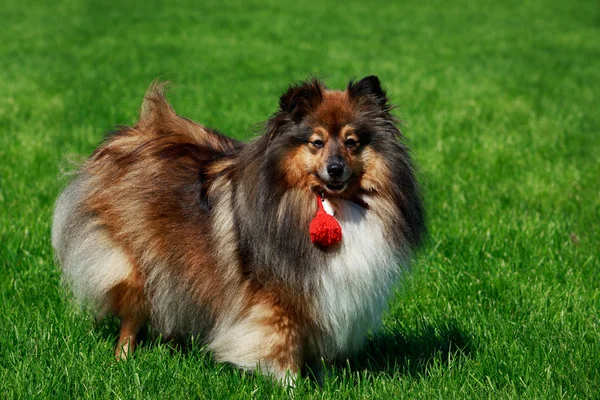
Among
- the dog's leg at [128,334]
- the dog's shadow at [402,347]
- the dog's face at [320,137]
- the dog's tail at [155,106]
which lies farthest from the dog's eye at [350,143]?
the dog's leg at [128,334]

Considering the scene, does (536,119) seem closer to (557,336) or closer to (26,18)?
(557,336)

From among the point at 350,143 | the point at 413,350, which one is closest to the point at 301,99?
the point at 350,143

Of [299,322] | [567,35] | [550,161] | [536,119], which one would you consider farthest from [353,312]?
[567,35]

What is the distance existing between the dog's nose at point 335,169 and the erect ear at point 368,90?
1.57 feet

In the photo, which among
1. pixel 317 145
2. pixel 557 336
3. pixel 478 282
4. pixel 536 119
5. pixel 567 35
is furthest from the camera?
pixel 567 35

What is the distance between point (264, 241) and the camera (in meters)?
4.07

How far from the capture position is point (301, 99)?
4016mm

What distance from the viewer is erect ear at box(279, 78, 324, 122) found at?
399 cm

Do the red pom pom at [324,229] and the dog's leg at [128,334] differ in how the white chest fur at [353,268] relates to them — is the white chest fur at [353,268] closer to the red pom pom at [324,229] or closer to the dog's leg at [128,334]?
the red pom pom at [324,229]

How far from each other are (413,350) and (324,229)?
3.87 ft

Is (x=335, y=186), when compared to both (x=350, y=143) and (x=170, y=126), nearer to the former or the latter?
(x=350, y=143)

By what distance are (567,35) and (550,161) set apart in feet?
40.8

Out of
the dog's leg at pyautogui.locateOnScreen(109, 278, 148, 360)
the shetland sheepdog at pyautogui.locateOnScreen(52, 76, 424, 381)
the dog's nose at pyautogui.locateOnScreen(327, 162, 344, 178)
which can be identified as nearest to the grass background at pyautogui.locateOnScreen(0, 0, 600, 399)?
the dog's leg at pyautogui.locateOnScreen(109, 278, 148, 360)

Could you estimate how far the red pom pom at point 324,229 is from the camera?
397 centimetres
